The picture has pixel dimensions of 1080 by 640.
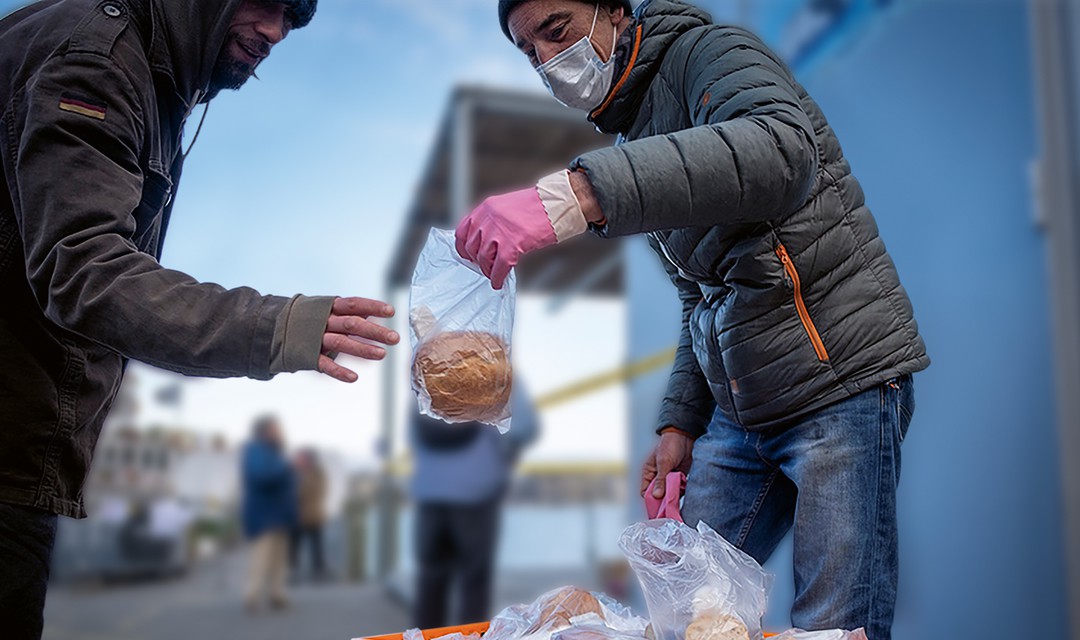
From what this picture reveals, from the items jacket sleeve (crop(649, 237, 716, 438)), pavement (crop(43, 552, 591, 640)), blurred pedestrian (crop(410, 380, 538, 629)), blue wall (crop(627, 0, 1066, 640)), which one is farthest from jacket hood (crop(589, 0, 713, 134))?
pavement (crop(43, 552, 591, 640))

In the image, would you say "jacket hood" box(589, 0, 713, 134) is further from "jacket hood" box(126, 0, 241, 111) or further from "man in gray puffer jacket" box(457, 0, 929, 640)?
"jacket hood" box(126, 0, 241, 111)

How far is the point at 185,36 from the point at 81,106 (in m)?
0.19

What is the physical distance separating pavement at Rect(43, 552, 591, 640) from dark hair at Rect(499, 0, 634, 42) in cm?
349

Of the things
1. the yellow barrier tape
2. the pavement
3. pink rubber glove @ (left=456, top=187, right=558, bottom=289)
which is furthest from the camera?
the pavement

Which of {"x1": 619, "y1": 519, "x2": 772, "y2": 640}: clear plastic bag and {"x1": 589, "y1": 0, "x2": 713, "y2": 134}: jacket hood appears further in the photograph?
{"x1": 589, "y1": 0, "x2": 713, "y2": 134}: jacket hood

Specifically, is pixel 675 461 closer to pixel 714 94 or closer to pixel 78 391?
pixel 714 94

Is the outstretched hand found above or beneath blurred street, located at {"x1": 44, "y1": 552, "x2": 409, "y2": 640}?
above

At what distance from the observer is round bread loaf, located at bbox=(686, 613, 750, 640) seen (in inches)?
34.4

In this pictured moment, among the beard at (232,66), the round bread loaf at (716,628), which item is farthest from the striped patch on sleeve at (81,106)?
the round bread loaf at (716,628)

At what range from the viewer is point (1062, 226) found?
7.24ft

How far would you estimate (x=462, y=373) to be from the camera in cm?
99

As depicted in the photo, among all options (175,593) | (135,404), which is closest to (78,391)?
(135,404)

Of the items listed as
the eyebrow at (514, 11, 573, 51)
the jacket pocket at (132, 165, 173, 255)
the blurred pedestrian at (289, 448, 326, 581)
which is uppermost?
the eyebrow at (514, 11, 573, 51)

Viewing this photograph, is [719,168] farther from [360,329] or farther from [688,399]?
[688,399]
